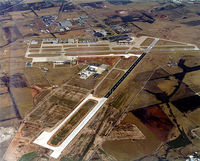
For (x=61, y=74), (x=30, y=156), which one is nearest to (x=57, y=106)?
(x=30, y=156)

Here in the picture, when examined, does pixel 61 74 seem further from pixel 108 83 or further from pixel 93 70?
pixel 108 83

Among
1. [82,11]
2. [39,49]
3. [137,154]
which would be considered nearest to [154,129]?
[137,154]

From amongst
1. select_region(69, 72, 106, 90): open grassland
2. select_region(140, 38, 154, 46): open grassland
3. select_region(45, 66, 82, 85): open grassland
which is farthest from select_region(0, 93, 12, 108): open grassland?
select_region(140, 38, 154, 46): open grassland

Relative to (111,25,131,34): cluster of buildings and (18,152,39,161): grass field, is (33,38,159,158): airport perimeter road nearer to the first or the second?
(18,152,39,161): grass field

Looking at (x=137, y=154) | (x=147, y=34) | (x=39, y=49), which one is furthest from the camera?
(x=147, y=34)

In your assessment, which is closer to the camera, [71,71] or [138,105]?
[138,105]

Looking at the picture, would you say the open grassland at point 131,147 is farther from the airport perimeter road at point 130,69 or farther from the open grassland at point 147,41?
the open grassland at point 147,41

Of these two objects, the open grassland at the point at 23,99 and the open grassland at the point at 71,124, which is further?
the open grassland at the point at 23,99

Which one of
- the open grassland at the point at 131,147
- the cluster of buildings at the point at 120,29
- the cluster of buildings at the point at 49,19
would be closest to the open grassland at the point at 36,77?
the open grassland at the point at 131,147

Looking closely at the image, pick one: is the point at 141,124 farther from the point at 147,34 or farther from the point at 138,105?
the point at 147,34
